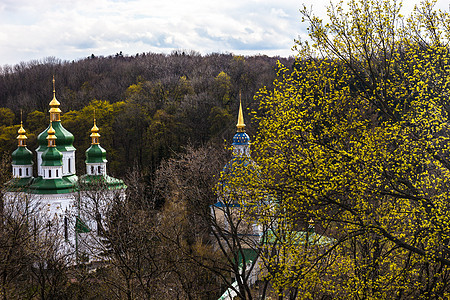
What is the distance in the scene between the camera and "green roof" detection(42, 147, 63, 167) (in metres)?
30.3

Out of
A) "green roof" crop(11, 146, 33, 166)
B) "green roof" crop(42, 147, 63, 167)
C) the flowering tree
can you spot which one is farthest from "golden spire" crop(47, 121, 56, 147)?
the flowering tree

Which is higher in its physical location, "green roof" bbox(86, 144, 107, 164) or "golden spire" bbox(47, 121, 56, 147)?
"golden spire" bbox(47, 121, 56, 147)

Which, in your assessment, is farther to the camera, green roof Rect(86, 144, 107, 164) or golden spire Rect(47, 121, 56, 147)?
green roof Rect(86, 144, 107, 164)

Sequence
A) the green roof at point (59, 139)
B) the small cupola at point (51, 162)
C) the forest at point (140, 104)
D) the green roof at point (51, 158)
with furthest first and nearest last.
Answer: the forest at point (140, 104)
the green roof at point (59, 139)
the green roof at point (51, 158)
the small cupola at point (51, 162)

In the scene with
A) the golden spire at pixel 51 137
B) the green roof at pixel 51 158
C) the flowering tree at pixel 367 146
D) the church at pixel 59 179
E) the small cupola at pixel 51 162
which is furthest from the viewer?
the golden spire at pixel 51 137

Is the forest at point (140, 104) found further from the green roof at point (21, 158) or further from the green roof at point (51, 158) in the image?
the green roof at point (21, 158)

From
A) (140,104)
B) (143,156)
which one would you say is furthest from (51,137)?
(140,104)

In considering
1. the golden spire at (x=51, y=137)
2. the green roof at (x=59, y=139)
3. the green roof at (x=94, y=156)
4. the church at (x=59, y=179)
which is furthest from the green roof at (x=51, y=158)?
the green roof at (x=94, y=156)

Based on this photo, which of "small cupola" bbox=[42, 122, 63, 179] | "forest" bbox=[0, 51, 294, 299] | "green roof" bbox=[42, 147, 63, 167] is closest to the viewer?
"forest" bbox=[0, 51, 294, 299]

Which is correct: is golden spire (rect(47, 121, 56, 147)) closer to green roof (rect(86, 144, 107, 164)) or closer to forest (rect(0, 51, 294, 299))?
green roof (rect(86, 144, 107, 164))

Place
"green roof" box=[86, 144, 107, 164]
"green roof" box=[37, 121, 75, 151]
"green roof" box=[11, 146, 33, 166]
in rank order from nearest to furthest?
"green roof" box=[11, 146, 33, 166]
"green roof" box=[37, 121, 75, 151]
"green roof" box=[86, 144, 107, 164]

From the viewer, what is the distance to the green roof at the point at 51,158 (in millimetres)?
30312

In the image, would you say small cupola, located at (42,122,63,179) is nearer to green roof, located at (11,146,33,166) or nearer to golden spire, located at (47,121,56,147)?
golden spire, located at (47,121,56,147)

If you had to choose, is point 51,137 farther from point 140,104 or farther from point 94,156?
point 140,104
